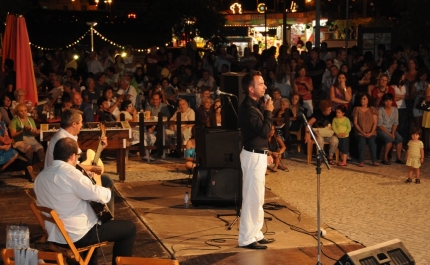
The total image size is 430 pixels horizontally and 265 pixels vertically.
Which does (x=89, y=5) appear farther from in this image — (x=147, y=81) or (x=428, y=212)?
A: (x=428, y=212)

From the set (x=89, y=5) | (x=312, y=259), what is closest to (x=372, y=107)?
(x=312, y=259)

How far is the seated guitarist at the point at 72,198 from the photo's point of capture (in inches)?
291

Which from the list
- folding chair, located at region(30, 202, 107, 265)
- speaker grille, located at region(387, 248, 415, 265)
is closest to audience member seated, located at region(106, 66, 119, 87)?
folding chair, located at region(30, 202, 107, 265)

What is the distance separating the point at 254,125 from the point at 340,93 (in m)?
7.47

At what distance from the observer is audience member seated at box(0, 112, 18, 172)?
13.4 metres

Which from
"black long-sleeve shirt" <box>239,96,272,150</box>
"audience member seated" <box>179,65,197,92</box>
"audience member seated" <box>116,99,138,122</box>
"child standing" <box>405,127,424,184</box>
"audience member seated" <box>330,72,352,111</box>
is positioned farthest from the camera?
"audience member seated" <box>179,65,197,92</box>

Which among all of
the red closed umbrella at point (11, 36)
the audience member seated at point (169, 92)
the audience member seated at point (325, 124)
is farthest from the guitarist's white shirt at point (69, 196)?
the audience member seated at point (169, 92)

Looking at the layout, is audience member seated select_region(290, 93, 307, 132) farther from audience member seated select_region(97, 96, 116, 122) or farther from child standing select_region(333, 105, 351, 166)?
audience member seated select_region(97, 96, 116, 122)

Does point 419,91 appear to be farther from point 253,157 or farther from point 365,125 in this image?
point 253,157

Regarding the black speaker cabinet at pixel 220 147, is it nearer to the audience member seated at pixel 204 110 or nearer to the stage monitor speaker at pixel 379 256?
the audience member seated at pixel 204 110

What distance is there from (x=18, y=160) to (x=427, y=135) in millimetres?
7565

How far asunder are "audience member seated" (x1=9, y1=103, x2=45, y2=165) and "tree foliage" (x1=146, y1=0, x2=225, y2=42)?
14548mm

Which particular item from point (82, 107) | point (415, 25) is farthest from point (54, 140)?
point (415, 25)

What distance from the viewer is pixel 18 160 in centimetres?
1377
